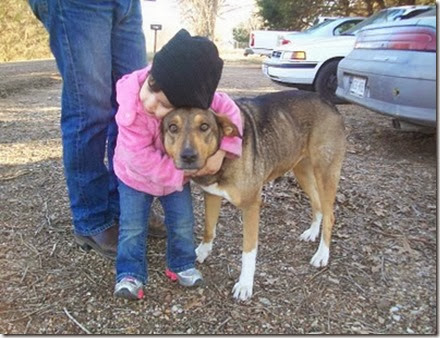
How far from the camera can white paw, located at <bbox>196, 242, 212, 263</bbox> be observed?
3.20 m

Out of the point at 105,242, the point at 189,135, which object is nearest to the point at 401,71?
the point at 189,135

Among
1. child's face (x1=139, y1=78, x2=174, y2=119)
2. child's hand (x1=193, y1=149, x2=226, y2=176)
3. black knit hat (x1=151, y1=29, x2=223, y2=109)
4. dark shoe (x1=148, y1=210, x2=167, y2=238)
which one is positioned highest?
black knit hat (x1=151, y1=29, x2=223, y2=109)

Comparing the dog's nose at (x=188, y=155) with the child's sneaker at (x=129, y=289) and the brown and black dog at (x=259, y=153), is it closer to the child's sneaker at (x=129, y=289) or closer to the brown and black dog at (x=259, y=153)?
the brown and black dog at (x=259, y=153)

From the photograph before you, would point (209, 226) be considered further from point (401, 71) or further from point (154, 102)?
point (401, 71)

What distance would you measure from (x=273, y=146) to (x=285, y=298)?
3.21 ft

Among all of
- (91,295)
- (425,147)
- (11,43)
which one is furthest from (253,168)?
(11,43)

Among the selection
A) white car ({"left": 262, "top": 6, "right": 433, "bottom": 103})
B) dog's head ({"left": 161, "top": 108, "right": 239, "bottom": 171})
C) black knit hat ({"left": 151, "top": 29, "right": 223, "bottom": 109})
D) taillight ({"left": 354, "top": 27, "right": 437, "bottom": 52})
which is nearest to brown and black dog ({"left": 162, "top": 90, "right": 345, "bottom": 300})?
dog's head ({"left": 161, "top": 108, "right": 239, "bottom": 171})

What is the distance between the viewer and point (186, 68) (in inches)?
87.4

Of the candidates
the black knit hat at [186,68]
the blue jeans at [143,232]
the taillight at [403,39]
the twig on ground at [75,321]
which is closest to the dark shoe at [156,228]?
the blue jeans at [143,232]

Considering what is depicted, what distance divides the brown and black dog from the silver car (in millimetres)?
1805

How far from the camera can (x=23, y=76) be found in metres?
12.4

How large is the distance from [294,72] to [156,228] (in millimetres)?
7489

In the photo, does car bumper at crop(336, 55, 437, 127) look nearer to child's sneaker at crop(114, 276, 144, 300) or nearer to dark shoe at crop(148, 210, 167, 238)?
dark shoe at crop(148, 210, 167, 238)

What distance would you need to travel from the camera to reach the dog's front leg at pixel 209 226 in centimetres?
316
